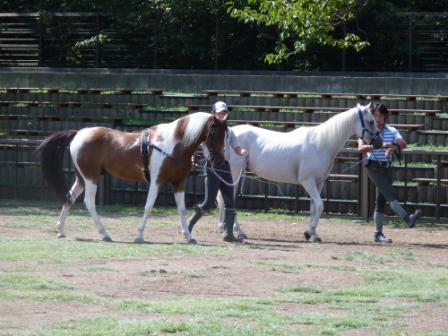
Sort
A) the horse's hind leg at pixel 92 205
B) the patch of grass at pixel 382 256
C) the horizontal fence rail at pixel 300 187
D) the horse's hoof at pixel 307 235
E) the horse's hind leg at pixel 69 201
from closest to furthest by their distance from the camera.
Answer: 1. the patch of grass at pixel 382 256
2. the horse's hind leg at pixel 92 205
3. the horse's hind leg at pixel 69 201
4. the horse's hoof at pixel 307 235
5. the horizontal fence rail at pixel 300 187

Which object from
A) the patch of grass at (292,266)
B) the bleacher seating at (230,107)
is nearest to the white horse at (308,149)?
the patch of grass at (292,266)

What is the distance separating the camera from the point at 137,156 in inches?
538

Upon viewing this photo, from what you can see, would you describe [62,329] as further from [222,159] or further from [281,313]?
[222,159]

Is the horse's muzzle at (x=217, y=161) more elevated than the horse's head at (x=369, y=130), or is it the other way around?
the horse's head at (x=369, y=130)

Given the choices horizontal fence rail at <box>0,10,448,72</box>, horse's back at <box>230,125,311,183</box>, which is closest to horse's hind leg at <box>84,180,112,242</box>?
horse's back at <box>230,125,311,183</box>

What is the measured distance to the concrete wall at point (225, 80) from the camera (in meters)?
23.3

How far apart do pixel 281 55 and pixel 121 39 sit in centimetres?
936

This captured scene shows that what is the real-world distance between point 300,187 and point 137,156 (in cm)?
571

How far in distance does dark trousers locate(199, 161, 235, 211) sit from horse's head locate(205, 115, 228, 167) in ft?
2.04

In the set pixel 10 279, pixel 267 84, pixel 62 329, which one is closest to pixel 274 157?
pixel 10 279

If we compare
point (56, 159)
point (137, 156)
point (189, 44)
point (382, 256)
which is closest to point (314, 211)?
point (382, 256)

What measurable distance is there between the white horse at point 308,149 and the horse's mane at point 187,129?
6.12 feet

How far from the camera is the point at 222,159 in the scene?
13070mm

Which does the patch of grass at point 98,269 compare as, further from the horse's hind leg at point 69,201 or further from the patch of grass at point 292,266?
the horse's hind leg at point 69,201
